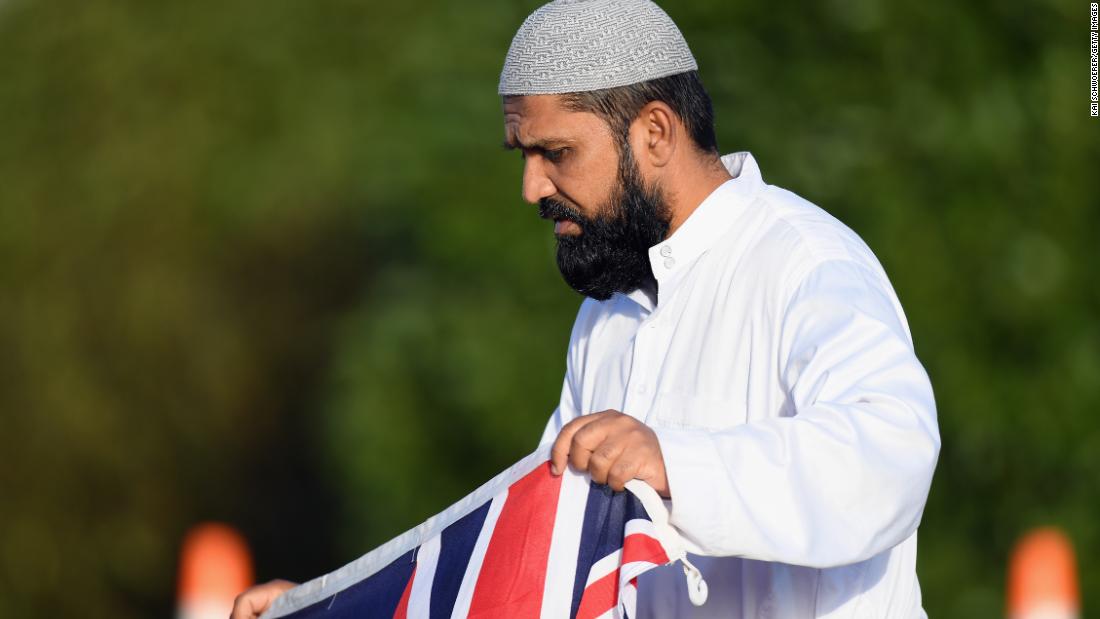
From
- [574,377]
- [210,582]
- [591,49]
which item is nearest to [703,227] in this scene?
[591,49]

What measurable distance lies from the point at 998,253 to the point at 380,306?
208 cm

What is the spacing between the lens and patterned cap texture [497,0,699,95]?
8.94 ft

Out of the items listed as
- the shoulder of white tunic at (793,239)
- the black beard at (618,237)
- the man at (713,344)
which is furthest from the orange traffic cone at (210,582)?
the shoulder of white tunic at (793,239)

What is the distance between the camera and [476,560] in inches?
98.0

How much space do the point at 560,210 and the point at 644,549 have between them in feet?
2.64

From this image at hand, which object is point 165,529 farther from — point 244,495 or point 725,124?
point 725,124

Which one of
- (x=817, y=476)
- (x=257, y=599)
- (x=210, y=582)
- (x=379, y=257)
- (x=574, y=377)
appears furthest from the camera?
(x=379, y=257)

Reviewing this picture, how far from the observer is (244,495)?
22.6ft

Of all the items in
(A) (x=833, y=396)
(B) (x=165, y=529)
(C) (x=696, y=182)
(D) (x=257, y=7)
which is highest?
(D) (x=257, y=7)

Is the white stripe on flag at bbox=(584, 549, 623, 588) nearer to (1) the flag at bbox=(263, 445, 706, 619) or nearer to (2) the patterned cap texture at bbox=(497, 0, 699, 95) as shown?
(1) the flag at bbox=(263, 445, 706, 619)

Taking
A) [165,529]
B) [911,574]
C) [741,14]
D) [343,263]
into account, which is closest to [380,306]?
[343,263]

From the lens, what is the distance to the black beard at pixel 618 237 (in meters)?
2.76

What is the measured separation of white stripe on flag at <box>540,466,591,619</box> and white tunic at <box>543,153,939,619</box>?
18cm

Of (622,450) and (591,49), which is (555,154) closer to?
(591,49)
